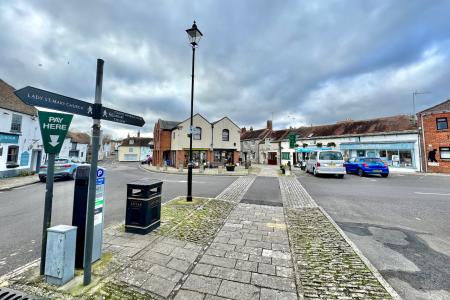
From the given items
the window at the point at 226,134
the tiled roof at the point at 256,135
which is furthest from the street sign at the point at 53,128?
the tiled roof at the point at 256,135

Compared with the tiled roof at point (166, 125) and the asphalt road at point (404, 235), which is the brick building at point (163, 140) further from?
the asphalt road at point (404, 235)

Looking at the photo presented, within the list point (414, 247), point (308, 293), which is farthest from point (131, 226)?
point (414, 247)

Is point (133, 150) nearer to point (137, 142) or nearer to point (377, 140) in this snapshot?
point (137, 142)

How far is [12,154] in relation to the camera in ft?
52.2

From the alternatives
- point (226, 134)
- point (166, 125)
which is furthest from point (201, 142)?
point (166, 125)

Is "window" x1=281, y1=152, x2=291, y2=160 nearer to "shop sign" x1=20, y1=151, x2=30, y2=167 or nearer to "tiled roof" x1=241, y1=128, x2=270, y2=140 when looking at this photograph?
"tiled roof" x1=241, y1=128, x2=270, y2=140

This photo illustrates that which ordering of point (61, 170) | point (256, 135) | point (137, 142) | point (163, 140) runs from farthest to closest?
point (137, 142)
point (256, 135)
point (163, 140)
point (61, 170)

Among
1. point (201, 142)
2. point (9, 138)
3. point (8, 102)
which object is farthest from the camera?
point (201, 142)

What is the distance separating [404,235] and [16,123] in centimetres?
2436

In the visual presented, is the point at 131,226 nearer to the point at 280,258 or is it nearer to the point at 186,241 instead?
the point at 186,241

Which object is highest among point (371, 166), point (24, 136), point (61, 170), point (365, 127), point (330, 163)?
point (365, 127)

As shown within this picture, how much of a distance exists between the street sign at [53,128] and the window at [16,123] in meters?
19.6

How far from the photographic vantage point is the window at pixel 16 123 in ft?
51.7

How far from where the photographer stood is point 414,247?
3945mm
